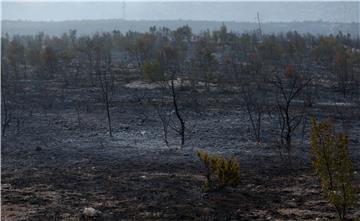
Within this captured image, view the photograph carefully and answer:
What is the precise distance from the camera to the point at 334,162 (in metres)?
7.34

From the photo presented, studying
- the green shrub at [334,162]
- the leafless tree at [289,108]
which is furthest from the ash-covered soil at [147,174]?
the green shrub at [334,162]

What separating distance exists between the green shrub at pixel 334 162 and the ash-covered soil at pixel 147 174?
88 cm

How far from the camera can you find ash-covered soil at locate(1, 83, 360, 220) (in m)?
8.58

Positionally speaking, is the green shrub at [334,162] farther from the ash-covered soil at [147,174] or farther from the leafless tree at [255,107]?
the leafless tree at [255,107]

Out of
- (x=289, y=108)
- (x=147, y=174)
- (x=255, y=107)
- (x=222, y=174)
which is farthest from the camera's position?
(x=289, y=108)

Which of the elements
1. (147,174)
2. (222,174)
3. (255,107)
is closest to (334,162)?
(222,174)

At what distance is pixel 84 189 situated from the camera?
9789 millimetres

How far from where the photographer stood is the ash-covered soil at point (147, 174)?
28.1 feet

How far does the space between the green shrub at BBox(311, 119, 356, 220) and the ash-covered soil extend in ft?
2.88

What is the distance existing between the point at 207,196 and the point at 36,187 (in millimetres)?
2813

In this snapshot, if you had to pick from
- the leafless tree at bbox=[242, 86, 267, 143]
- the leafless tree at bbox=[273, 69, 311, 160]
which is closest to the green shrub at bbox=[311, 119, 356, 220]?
the leafless tree at bbox=[273, 69, 311, 160]

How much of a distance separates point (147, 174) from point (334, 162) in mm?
4161

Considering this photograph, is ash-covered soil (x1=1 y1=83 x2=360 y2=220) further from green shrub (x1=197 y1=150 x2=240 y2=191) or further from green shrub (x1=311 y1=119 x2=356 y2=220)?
green shrub (x1=311 y1=119 x2=356 y2=220)

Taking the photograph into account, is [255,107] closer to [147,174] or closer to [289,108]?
[289,108]
